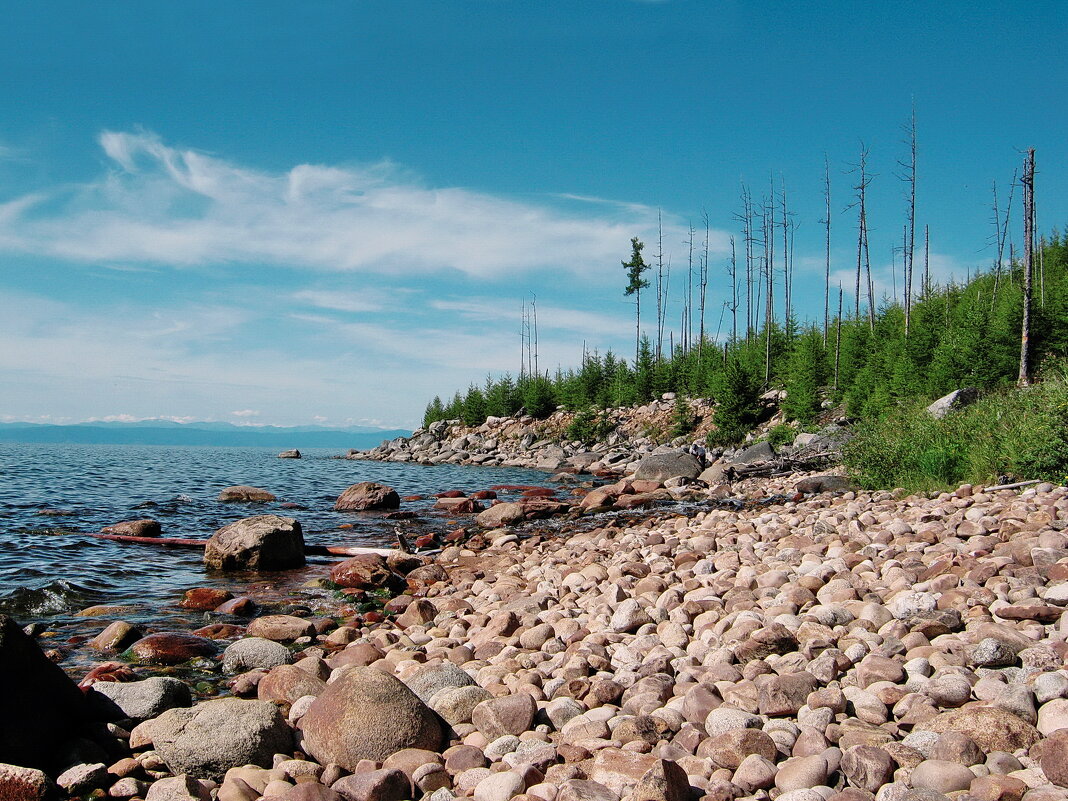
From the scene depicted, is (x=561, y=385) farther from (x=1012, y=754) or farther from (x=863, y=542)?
(x=1012, y=754)

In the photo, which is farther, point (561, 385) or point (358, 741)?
point (561, 385)

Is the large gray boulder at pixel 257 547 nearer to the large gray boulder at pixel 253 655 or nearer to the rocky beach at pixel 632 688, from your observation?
the rocky beach at pixel 632 688

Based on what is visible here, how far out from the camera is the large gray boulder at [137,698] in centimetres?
450

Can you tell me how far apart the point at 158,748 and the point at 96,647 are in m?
3.00

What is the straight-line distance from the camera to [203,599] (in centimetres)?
807

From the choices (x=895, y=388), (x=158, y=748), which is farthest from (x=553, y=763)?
(x=895, y=388)

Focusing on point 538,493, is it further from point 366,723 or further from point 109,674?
point 366,723

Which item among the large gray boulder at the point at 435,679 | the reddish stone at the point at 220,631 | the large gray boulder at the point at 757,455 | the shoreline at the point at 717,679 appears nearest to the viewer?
the shoreline at the point at 717,679

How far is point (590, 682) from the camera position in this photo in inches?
176

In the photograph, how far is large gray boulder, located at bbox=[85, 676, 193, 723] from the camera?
14.8 ft

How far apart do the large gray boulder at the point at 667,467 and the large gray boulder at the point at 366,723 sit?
1791 centimetres

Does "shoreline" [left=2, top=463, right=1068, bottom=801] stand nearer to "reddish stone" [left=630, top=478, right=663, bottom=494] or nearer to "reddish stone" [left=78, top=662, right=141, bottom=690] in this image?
"reddish stone" [left=78, top=662, right=141, bottom=690]

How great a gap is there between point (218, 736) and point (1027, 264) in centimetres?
2479

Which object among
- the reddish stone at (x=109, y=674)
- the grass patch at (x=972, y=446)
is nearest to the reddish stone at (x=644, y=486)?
the grass patch at (x=972, y=446)
